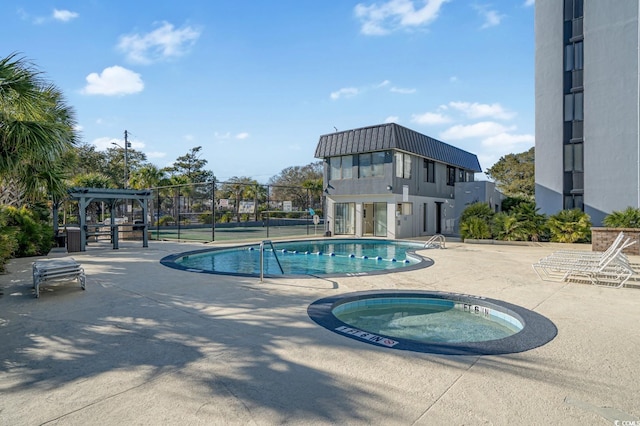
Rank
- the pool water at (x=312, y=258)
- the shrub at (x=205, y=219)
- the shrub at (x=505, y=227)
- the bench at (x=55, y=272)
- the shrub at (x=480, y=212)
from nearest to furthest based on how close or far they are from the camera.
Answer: the bench at (x=55, y=272) → the pool water at (x=312, y=258) → the shrub at (x=505, y=227) → the shrub at (x=480, y=212) → the shrub at (x=205, y=219)

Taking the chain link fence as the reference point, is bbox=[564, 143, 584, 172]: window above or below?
above

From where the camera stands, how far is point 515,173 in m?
35.6

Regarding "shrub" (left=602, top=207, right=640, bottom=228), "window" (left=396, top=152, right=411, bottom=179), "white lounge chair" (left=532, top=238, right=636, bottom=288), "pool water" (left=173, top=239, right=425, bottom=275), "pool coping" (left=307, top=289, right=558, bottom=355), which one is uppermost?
"window" (left=396, top=152, right=411, bottom=179)

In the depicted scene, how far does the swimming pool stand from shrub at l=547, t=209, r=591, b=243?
16.7 ft

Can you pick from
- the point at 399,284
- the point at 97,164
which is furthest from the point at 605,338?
the point at 97,164

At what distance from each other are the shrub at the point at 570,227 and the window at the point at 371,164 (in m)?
7.48

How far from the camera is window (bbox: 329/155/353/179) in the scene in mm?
18294

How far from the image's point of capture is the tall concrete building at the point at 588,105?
14391mm

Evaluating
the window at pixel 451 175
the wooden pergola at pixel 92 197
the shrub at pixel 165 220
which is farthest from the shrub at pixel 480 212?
the shrub at pixel 165 220

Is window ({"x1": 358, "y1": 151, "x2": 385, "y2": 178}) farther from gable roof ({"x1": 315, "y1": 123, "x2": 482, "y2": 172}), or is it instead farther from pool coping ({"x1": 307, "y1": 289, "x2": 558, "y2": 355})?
pool coping ({"x1": 307, "y1": 289, "x2": 558, "y2": 355})

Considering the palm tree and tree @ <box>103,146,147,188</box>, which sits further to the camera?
tree @ <box>103,146,147,188</box>

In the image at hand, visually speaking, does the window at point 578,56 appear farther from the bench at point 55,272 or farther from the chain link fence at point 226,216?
the bench at point 55,272

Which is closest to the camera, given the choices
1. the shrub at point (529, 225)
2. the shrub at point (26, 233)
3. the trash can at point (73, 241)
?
the shrub at point (26, 233)

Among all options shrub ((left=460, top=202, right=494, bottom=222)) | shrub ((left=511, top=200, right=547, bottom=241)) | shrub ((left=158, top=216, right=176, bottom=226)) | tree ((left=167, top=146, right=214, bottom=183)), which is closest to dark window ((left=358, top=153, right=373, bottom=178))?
shrub ((left=460, top=202, right=494, bottom=222))
